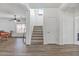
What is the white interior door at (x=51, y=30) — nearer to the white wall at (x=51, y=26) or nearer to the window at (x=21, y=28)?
the white wall at (x=51, y=26)

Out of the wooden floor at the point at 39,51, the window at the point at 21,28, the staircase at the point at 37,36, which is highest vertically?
the window at the point at 21,28

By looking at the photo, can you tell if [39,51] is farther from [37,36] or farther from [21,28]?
[21,28]

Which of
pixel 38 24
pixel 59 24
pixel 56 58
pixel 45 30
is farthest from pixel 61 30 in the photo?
pixel 56 58

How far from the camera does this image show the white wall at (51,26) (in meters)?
7.80

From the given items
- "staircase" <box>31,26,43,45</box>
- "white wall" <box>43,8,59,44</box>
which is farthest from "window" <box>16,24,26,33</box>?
"white wall" <box>43,8,59,44</box>

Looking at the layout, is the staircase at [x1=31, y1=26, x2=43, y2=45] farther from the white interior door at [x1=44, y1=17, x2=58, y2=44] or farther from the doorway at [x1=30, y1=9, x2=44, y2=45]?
the white interior door at [x1=44, y1=17, x2=58, y2=44]

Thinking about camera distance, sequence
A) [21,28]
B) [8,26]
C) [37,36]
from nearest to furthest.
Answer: [37,36]
[8,26]
[21,28]

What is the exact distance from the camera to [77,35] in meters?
7.70

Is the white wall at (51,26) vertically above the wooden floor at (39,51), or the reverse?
the white wall at (51,26)

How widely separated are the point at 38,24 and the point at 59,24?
2.47 meters

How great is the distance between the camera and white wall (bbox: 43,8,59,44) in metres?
7.80

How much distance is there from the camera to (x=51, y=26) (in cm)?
795

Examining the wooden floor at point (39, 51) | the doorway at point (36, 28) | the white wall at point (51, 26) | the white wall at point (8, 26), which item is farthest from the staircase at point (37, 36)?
the wooden floor at point (39, 51)

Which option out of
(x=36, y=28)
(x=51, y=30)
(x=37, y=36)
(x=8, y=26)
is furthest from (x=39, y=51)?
(x=8, y=26)
